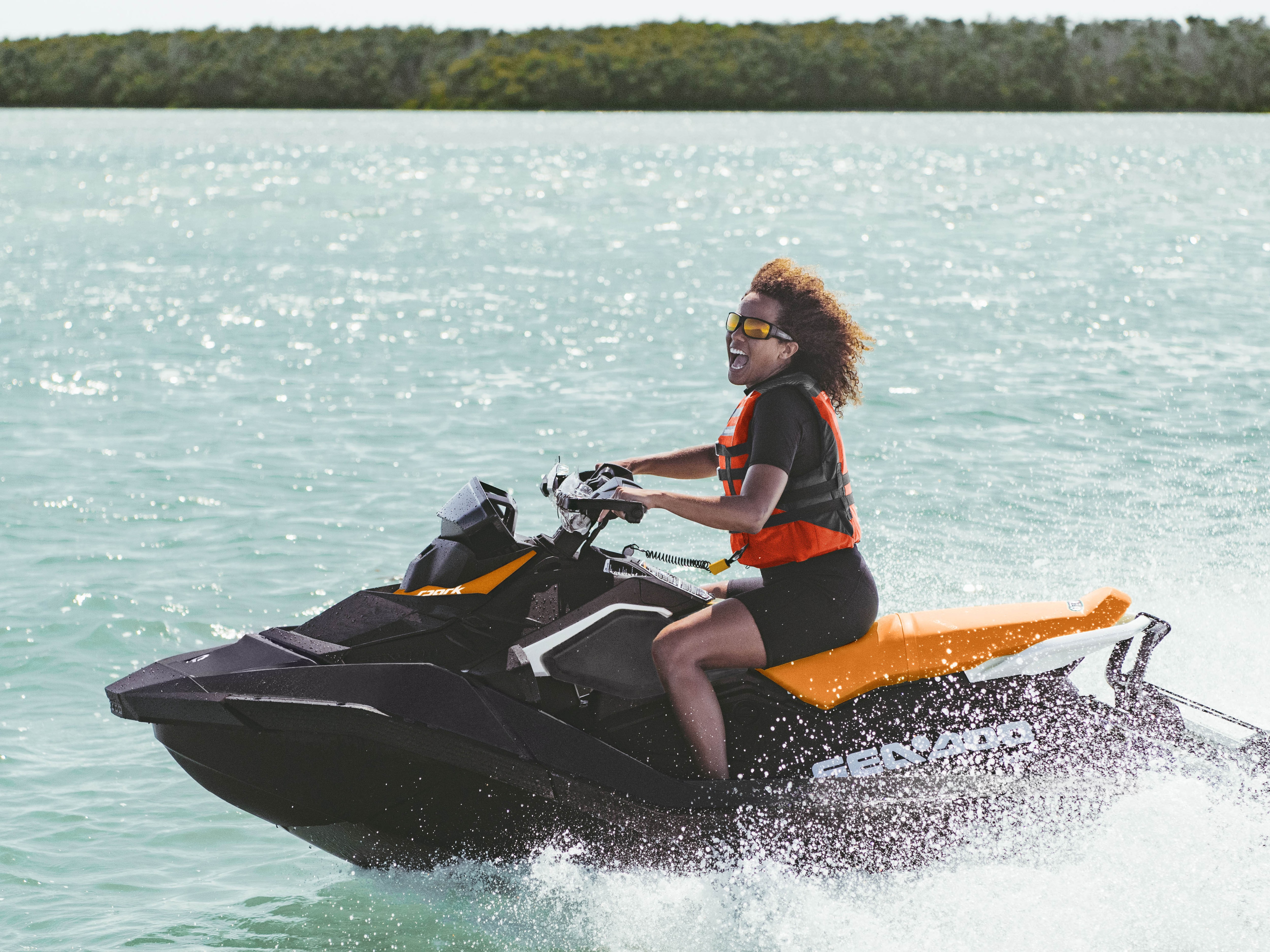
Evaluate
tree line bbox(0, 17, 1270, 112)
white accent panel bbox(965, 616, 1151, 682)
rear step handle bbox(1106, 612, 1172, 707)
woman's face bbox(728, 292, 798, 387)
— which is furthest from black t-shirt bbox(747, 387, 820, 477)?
tree line bbox(0, 17, 1270, 112)

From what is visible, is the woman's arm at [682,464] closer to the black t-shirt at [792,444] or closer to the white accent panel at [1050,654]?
the black t-shirt at [792,444]

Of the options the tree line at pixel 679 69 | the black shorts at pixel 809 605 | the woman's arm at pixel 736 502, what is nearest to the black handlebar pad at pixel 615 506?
the woman's arm at pixel 736 502

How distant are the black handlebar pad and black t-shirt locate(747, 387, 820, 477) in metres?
0.33

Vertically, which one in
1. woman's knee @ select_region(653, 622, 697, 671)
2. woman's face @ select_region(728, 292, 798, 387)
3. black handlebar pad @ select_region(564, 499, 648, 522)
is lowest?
woman's knee @ select_region(653, 622, 697, 671)

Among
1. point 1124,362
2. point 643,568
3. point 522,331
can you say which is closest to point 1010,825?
point 643,568

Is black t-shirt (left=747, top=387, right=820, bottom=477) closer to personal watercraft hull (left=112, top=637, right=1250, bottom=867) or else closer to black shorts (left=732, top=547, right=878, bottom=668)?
black shorts (left=732, top=547, right=878, bottom=668)

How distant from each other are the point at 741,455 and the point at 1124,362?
11130 mm

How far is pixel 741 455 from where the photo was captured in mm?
3838

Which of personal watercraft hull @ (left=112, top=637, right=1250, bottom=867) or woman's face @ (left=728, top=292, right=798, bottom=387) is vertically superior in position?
woman's face @ (left=728, top=292, right=798, bottom=387)

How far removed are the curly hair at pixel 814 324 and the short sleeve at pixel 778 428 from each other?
158 mm

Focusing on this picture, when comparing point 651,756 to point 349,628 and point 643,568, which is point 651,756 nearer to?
point 643,568

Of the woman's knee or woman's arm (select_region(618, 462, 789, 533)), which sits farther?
the woman's knee

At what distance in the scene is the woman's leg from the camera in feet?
12.4

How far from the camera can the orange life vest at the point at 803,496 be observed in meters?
3.78
